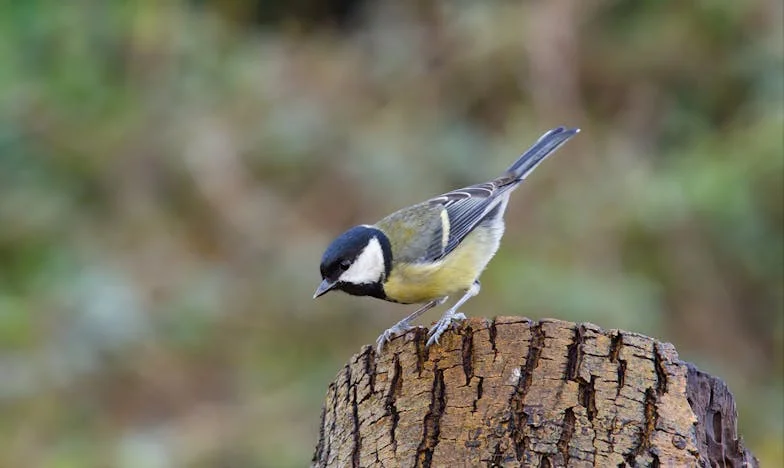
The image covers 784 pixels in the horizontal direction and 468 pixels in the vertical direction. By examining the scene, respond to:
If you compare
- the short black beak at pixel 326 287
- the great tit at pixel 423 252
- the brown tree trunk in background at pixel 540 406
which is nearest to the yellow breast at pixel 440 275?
the great tit at pixel 423 252

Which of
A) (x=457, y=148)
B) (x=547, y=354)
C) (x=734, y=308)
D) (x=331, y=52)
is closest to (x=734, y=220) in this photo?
(x=734, y=308)

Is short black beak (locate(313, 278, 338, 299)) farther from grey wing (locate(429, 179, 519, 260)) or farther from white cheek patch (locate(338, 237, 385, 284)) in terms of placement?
grey wing (locate(429, 179, 519, 260))

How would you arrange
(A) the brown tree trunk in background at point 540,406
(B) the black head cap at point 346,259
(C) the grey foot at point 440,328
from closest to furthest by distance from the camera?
(A) the brown tree trunk in background at point 540,406, (C) the grey foot at point 440,328, (B) the black head cap at point 346,259

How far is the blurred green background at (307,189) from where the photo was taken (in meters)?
4.50

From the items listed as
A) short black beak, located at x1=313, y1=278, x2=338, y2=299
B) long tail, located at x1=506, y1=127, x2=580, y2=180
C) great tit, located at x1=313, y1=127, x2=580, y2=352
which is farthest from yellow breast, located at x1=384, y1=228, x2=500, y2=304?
long tail, located at x1=506, y1=127, x2=580, y2=180

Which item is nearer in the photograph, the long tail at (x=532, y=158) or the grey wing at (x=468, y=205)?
the grey wing at (x=468, y=205)

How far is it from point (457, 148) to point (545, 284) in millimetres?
1356

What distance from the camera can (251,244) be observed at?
510cm

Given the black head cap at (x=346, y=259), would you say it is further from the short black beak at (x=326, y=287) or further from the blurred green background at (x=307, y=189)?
the blurred green background at (x=307, y=189)

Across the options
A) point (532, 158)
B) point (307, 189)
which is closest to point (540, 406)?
point (532, 158)

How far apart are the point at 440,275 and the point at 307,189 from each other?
2808mm

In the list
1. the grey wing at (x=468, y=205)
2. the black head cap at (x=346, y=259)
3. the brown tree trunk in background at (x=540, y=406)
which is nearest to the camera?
the brown tree trunk in background at (x=540, y=406)

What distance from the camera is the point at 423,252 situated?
2814 mm

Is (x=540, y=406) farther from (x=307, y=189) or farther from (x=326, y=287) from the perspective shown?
(x=307, y=189)
